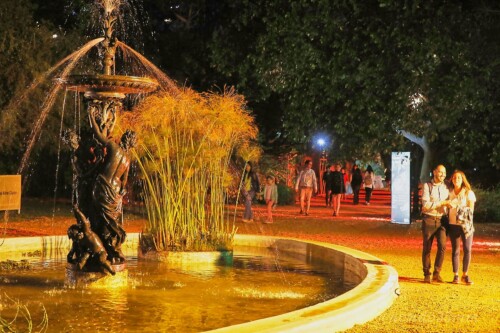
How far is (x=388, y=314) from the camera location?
9.12 metres

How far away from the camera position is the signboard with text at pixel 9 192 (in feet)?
65.3

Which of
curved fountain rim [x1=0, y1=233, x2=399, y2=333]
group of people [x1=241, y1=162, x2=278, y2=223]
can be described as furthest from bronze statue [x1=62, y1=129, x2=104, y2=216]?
group of people [x1=241, y1=162, x2=278, y2=223]

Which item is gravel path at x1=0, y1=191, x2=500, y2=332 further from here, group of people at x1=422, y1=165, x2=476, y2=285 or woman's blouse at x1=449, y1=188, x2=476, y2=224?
woman's blouse at x1=449, y1=188, x2=476, y2=224

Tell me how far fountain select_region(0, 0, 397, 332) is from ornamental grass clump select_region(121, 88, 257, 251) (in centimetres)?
64

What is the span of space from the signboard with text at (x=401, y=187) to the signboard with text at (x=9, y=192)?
10235 millimetres

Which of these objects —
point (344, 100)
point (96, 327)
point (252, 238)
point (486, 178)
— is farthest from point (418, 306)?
point (486, 178)

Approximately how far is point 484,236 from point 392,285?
10.9 meters

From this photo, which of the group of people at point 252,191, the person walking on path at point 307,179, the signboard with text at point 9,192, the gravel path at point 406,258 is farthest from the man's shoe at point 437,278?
the person walking on path at point 307,179

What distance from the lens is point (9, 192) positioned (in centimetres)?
2017

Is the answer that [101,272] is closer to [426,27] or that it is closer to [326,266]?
[326,266]

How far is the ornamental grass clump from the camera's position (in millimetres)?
13812

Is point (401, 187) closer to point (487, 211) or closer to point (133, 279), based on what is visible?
point (487, 211)

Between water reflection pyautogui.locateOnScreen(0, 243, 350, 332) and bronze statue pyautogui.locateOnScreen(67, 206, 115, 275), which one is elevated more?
bronze statue pyautogui.locateOnScreen(67, 206, 115, 275)

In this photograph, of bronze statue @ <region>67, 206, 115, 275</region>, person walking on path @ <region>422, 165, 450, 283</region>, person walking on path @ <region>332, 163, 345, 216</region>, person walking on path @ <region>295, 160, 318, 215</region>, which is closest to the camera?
bronze statue @ <region>67, 206, 115, 275</region>
